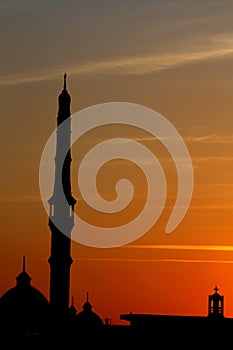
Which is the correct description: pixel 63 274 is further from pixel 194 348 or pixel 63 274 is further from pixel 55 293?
pixel 194 348

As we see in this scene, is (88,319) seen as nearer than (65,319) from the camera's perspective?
No

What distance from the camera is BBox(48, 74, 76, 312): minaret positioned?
89.4 meters

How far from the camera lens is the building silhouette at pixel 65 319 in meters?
89.4

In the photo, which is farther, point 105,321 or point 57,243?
point 105,321

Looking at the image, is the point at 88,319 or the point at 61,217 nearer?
the point at 61,217

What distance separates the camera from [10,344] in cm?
9444

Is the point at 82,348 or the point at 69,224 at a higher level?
the point at 69,224

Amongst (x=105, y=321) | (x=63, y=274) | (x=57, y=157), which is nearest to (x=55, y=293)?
(x=63, y=274)

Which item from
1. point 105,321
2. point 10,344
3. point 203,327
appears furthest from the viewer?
point 105,321

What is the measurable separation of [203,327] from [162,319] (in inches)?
128

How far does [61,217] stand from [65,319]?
5840 millimetres

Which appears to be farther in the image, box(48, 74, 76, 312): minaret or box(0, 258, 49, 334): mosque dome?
box(0, 258, 49, 334): mosque dome

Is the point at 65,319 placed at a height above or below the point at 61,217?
below

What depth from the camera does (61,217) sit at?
90.7 meters
